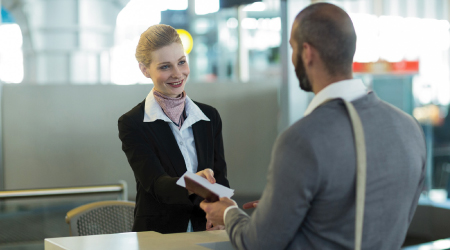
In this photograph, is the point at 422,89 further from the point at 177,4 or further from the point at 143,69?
the point at 143,69

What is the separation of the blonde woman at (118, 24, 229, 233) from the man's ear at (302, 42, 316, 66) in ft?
2.29

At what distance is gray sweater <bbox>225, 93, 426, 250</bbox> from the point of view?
1.22 metres

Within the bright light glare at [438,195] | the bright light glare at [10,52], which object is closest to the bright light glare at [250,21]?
the bright light glare at [10,52]

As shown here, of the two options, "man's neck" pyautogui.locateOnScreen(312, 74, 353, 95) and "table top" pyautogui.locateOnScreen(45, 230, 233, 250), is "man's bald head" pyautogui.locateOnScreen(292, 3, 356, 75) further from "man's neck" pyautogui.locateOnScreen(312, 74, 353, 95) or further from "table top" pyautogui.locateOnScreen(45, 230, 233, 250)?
"table top" pyautogui.locateOnScreen(45, 230, 233, 250)

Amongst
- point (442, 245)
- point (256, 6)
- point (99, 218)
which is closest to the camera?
point (99, 218)

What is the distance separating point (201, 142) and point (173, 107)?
0.60 feet

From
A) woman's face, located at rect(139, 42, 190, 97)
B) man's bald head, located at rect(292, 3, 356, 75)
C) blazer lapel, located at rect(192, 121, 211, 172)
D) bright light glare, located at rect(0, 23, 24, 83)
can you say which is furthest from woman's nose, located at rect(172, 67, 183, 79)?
bright light glare, located at rect(0, 23, 24, 83)

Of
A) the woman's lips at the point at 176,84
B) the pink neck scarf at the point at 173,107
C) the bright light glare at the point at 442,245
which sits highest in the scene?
the woman's lips at the point at 176,84

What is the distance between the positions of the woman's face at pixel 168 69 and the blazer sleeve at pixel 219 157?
277 mm

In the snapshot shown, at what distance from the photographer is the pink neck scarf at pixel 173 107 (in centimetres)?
196

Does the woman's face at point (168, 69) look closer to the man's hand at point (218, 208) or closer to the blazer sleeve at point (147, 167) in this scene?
the blazer sleeve at point (147, 167)

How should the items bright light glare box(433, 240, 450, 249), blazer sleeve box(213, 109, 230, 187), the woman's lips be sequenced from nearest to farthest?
the woman's lips, blazer sleeve box(213, 109, 230, 187), bright light glare box(433, 240, 450, 249)

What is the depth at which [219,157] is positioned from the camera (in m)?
2.14

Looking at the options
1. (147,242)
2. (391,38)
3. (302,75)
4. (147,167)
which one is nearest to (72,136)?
(147,167)
